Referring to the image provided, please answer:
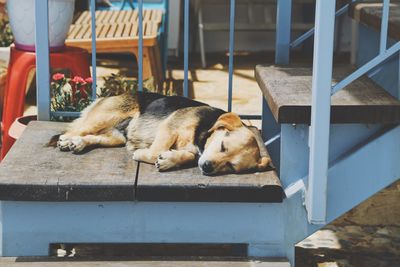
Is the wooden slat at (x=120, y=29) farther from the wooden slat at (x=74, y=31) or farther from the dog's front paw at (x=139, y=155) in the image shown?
the dog's front paw at (x=139, y=155)

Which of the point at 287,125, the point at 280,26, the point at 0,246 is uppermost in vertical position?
the point at 280,26

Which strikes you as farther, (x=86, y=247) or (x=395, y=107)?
(x=86, y=247)

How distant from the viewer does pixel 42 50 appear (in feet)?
12.9

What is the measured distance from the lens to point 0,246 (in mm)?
3244

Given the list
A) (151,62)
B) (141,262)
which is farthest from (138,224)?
(151,62)

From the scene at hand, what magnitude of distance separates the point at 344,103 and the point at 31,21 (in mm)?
2327

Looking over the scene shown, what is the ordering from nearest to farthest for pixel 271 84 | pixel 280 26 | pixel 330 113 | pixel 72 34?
pixel 330 113 → pixel 271 84 → pixel 280 26 → pixel 72 34

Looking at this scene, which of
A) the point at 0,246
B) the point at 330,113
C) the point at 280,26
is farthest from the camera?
the point at 280,26

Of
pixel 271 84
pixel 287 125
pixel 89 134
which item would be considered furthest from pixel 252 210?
pixel 89 134

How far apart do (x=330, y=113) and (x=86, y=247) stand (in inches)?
59.1

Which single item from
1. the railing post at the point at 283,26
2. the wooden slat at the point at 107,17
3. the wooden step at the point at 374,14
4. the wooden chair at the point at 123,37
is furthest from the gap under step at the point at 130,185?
the wooden slat at the point at 107,17

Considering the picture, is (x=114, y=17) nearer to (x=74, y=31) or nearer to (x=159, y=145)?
(x=74, y=31)

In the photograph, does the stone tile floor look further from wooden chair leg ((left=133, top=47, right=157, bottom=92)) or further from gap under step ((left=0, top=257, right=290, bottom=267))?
wooden chair leg ((left=133, top=47, right=157, bottom=92))

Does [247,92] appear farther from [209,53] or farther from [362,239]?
[362,239]
